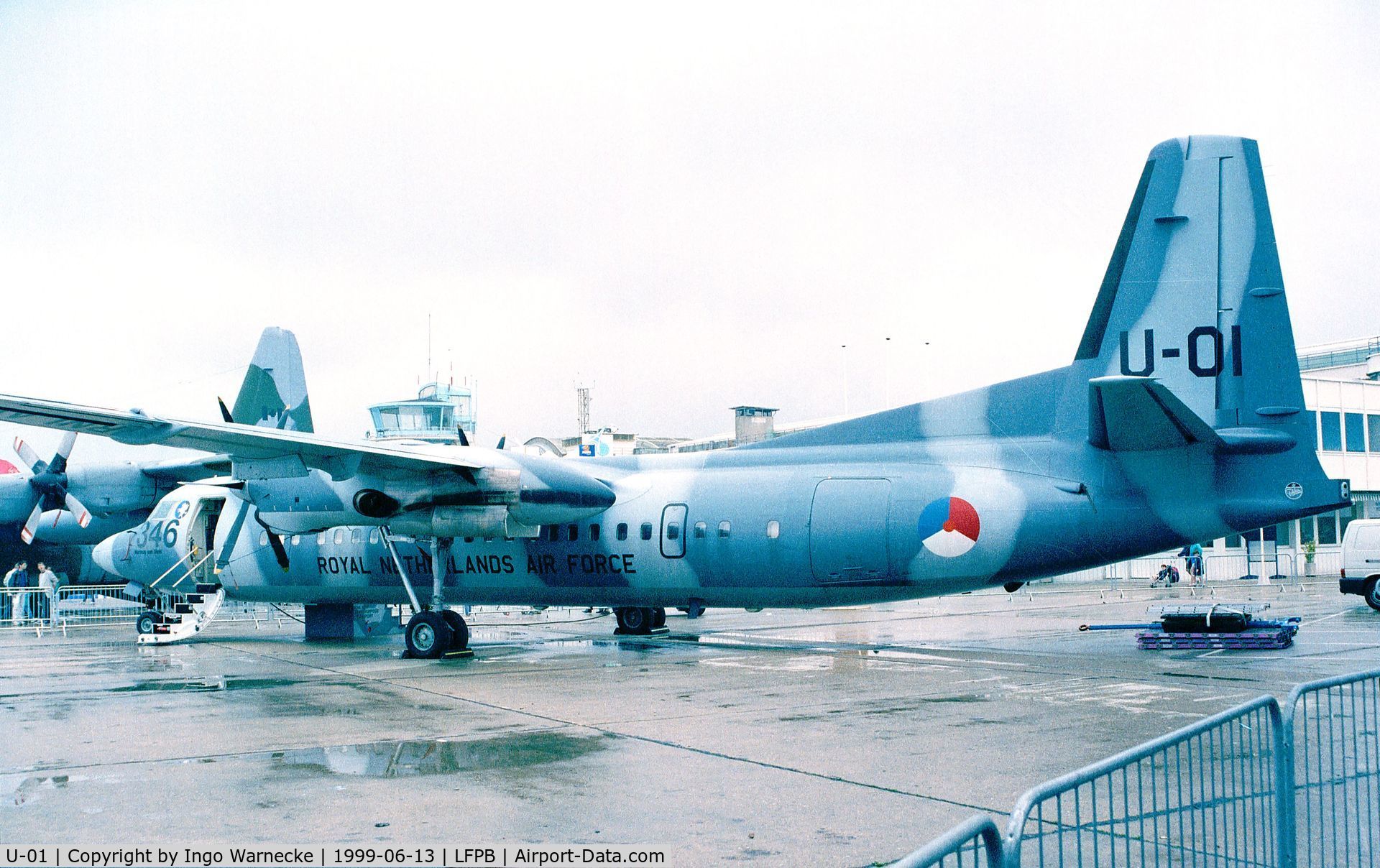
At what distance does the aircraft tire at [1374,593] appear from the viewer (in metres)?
26.6

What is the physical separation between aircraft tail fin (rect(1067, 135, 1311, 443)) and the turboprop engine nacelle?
18396 mm

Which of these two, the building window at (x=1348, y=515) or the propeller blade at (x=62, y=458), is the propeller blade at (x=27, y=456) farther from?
the building window at (x=1348, y=515)

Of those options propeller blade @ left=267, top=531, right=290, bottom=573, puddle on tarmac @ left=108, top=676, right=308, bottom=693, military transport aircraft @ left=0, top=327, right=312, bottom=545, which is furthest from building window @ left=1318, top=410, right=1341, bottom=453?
puddle on tarmac @ left=108, top=676, right=308, bottom=693

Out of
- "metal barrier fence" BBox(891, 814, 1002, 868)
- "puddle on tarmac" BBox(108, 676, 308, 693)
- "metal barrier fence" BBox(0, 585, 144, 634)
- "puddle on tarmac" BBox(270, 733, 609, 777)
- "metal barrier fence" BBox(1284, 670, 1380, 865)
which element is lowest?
"metal barrier fence" BBox(0, 585, 144, 634)

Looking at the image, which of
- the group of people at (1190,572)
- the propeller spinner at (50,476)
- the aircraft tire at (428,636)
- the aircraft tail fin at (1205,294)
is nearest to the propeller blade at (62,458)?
the propeller spinner at (50,476)

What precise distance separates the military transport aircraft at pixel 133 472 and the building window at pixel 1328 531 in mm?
44406

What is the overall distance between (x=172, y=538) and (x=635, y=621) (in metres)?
10.1

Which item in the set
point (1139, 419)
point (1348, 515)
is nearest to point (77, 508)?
point (1139, 419)

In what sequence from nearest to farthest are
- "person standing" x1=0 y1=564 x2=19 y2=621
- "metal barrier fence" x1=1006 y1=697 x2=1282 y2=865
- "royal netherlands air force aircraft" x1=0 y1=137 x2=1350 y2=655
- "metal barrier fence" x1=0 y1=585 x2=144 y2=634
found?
1. "metal barrier fence" x1=1006 y1=697 x2=1282 y2=865
2. "royal netherlands air force aircraft" x1=0 y1=137 x2=1350 y2=655
3. "metal barrier fence" x1=0 y1=585 x2=144 y2=634
4. "person standing" x1=0 y1=564 x2=19 y2=621

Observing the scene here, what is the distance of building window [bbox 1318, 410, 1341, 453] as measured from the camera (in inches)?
1890

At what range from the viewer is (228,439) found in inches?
648

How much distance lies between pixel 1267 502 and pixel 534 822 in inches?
430

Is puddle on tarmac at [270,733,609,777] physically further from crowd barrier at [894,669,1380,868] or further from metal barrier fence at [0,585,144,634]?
metal barrier fence at [0,585,144,634]

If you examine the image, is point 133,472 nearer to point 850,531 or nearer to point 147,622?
point 147,622
